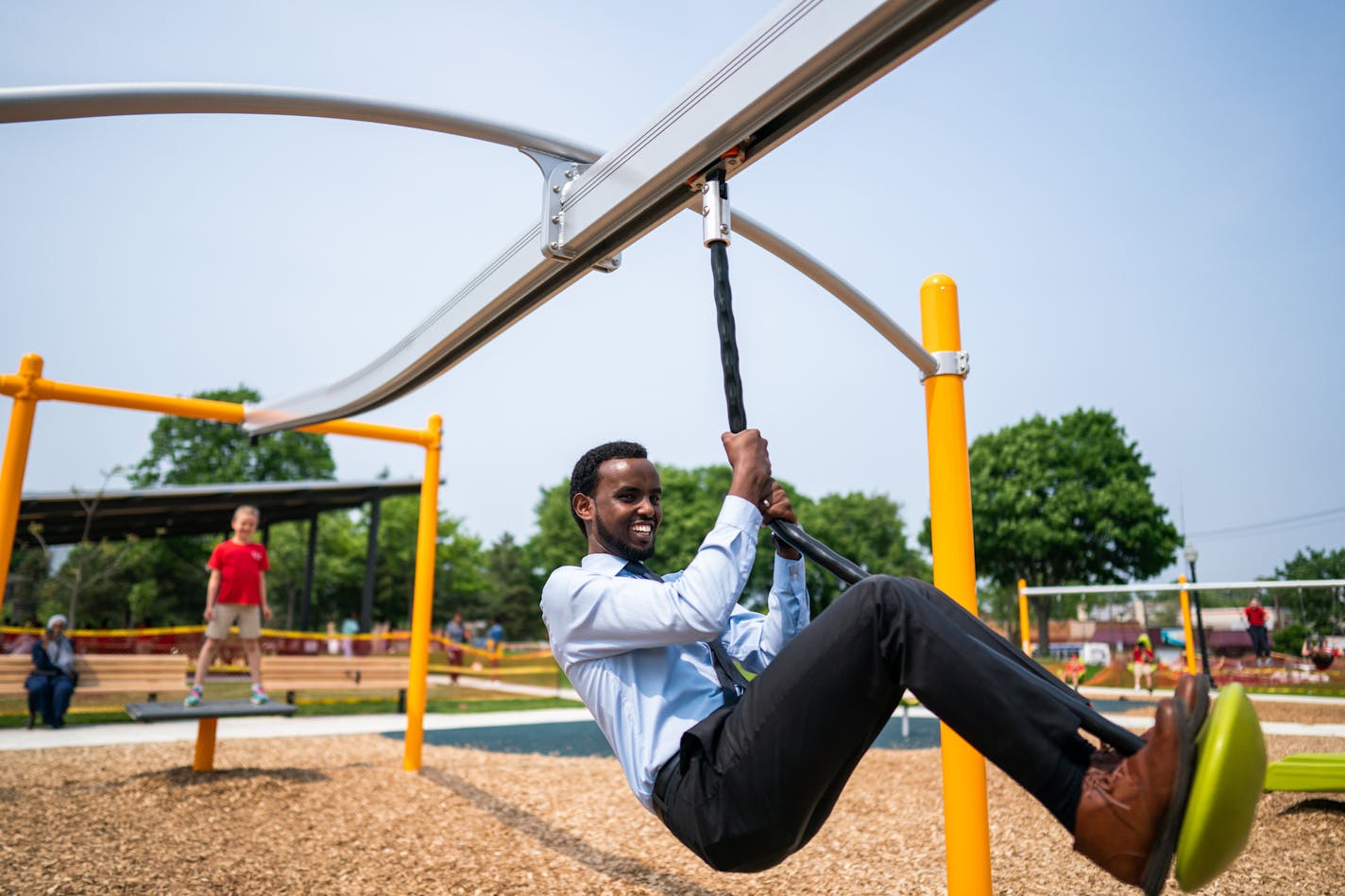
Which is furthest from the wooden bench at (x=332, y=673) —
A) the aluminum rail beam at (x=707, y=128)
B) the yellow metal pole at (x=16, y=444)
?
the aluminum rail beam at (x=707, y=128)

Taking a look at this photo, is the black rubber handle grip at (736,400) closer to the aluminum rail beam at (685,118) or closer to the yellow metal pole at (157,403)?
the aluminum rail beam at (685,118)

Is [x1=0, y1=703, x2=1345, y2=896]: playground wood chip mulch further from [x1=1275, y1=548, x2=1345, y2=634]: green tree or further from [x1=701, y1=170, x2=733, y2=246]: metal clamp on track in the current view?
[x1=1275, y1=548, x2=1345, y2=634]: green tree

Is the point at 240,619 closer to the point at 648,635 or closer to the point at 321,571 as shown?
the point at 648,635

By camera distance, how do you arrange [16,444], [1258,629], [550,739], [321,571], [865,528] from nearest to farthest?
1. [16,444]
2. [550,739]
3. [1258,629]
4. [321,571]
5. [865,528]

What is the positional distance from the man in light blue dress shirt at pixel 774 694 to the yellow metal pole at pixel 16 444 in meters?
4.31

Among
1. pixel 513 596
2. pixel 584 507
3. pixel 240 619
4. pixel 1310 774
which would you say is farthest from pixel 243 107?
pixel 513 596

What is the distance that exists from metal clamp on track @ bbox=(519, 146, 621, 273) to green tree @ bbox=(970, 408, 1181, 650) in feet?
103

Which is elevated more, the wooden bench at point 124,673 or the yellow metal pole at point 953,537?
the yellow metal pole at point 953,537

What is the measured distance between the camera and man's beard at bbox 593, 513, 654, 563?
2.50 m

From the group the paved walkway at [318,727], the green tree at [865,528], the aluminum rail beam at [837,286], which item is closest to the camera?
the aluminum rail beam at [837,286]

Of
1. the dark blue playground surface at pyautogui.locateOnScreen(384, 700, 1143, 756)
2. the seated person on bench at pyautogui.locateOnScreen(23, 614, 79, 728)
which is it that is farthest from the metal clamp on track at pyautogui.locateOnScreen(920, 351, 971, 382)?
the seated person on bench at pyautogui.locateOnScreen(23, 614, 79, 728)

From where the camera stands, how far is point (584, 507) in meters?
2.72

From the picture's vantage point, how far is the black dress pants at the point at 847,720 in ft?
5.73

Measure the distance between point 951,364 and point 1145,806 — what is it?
2108 millimetres
